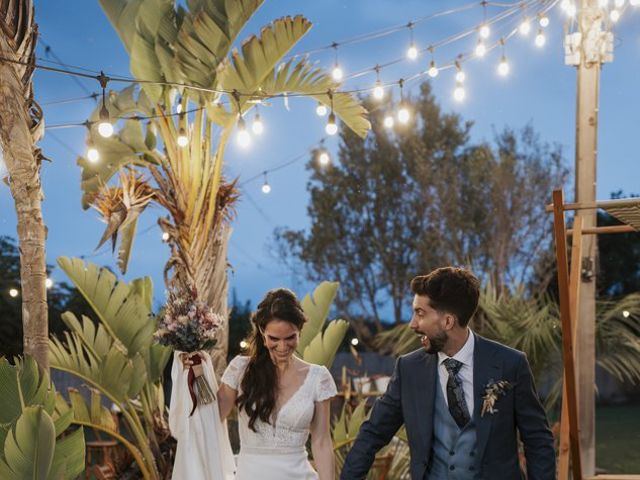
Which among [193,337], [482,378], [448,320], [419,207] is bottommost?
[482,378]

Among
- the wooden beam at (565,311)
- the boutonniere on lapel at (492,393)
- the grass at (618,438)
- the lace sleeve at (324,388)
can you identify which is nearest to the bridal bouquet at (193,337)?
the lace sleeve at (324,388)

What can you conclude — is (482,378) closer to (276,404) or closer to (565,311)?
(565,311)

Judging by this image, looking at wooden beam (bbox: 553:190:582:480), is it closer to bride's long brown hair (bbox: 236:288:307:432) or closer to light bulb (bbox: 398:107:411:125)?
bride's long brown hair (bbox: 236:288:307:432)

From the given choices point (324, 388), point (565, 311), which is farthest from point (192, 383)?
point (565, 311)

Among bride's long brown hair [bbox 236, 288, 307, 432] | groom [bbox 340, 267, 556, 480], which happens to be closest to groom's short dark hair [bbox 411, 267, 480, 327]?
groom [bbox 340, 267, 556, 480]

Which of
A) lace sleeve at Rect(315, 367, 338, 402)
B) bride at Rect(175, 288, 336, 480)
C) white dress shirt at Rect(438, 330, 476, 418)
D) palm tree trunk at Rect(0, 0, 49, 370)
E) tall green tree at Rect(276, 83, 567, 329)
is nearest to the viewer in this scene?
white dress shirt at Rect(438, 330, 476, 418)

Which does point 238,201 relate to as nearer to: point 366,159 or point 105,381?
point 105,381

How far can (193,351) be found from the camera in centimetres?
503

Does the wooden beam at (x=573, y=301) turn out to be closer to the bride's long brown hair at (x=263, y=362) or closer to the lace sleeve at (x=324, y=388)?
the lace sleeve at (x=324, y=388)

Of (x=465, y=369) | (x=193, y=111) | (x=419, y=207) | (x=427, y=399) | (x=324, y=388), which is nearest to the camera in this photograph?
(x=427, y=399)

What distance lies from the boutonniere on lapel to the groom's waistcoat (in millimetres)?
104

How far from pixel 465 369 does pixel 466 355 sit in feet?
0.21

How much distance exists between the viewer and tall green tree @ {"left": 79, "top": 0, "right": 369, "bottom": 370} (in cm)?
846

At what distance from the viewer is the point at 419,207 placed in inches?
982
